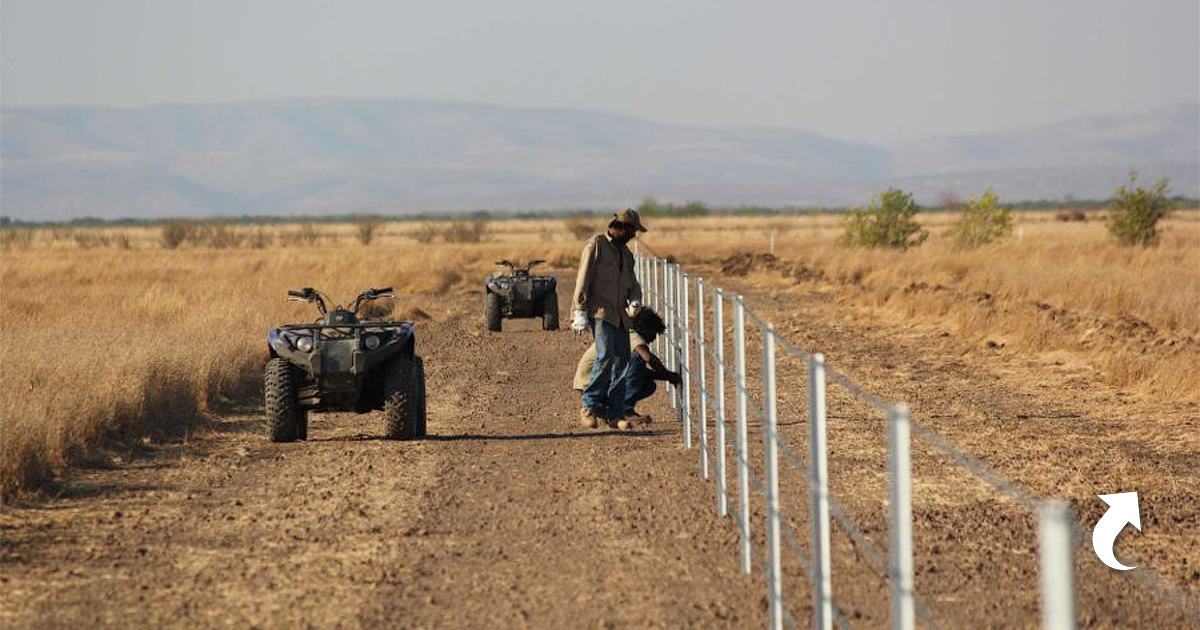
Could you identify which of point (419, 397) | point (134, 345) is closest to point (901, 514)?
point (419, 397)

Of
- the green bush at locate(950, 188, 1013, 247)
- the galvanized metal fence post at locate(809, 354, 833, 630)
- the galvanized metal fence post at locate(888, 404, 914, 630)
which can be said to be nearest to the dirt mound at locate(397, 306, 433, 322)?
the galvanized metal fence post at locate(809, 354, 833, 630)

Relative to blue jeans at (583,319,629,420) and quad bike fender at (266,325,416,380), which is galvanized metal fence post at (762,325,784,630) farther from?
blue jeans at (583,319,629,420)

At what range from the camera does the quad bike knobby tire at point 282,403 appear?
42.4 feet

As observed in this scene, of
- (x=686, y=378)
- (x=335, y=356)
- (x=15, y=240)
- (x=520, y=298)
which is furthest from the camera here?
(x=15, y=240)

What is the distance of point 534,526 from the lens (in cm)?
938

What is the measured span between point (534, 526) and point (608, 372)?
4291mm

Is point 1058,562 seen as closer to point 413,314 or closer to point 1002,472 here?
point 1002,472

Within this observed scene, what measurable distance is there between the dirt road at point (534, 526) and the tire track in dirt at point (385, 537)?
0.07 feet

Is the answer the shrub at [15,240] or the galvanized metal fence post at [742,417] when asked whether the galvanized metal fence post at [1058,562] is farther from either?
the shrub at [15,240]

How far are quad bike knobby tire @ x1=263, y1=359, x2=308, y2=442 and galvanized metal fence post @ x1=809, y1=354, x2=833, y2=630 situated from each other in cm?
767

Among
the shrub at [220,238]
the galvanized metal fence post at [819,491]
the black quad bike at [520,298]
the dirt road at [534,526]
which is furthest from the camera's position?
the shrub at [220,238]

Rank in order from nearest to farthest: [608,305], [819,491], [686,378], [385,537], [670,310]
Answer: [819,491] → [385,537] → [686,378] → [608,305] → [670,310]

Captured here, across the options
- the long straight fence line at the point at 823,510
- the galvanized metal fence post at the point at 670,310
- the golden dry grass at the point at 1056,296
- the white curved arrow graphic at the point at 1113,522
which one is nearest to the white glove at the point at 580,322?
the long straight fence line at the point at 823,510

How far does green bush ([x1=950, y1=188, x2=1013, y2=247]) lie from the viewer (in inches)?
1959
